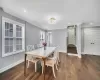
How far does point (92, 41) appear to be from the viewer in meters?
5.49

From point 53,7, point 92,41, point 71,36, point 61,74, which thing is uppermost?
point 53,7

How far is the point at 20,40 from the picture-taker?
3643mm

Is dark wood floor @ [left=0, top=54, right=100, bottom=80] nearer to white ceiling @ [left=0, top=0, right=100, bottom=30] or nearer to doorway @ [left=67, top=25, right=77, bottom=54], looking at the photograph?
white ceiling @ [left=0, top=0, right=100, bottom=30]

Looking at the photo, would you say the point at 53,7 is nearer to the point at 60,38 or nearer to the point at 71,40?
the point at 71,40

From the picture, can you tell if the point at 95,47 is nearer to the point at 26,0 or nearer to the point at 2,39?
the point at 26,0

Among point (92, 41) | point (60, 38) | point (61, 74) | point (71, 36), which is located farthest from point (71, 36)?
point (61, 74)

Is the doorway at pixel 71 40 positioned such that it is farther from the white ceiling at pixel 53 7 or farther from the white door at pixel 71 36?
the white ceiling at pixel 53 7

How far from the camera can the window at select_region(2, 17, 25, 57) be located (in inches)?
104

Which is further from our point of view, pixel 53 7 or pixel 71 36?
pixel 71 36

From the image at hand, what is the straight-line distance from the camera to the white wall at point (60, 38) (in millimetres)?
6590

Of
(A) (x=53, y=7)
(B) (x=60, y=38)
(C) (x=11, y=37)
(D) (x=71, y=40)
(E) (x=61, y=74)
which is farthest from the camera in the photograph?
(B) (x=60, y=38)

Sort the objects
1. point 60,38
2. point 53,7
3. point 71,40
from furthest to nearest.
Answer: point 60,38, point 71,40, point 53,7

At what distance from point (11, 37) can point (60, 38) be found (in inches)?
187

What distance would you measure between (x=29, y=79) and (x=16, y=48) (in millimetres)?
1856
